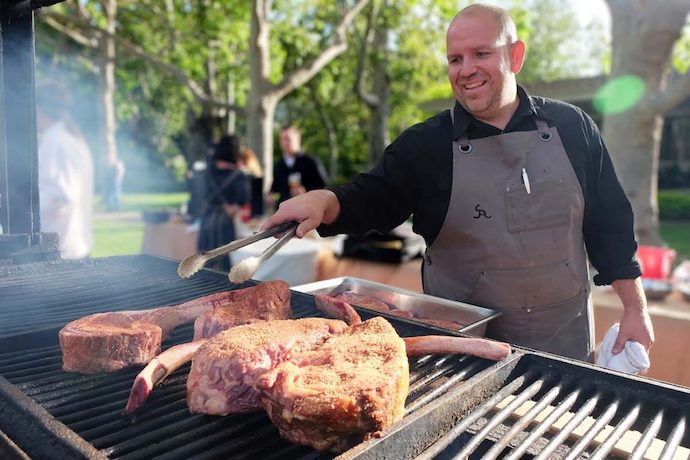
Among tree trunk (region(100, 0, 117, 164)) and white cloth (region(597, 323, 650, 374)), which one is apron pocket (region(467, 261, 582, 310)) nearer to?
white cloth (region(597, 323, 650, 374))

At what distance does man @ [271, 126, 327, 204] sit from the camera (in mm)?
8031

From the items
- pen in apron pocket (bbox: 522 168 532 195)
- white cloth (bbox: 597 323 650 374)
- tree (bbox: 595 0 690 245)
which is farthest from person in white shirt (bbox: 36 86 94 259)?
tree (bbox: 595 0 690 245)

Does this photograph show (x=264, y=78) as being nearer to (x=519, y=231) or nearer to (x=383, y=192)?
(x=383, y=192)

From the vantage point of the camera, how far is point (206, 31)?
1576 centimetres

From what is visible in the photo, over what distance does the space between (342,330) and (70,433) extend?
881mm

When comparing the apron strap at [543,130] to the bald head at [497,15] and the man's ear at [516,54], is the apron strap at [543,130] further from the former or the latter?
the bald head at [497,15]

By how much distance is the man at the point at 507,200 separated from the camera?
2.62 metres

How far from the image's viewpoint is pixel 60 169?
211 inches

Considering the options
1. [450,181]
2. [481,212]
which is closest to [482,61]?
[450,181]

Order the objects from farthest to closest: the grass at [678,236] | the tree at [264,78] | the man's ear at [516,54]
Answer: the grass at [678,236] < the tree at [264,78] < the man's ear at [516,54]

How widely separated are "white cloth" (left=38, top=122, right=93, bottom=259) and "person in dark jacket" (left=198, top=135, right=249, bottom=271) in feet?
6.05

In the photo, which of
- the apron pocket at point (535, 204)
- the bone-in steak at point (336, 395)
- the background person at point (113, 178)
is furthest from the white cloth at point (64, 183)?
the background person at point (113, 178)

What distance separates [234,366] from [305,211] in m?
0.96

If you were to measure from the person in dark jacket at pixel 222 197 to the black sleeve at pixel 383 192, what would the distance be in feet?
16.1
